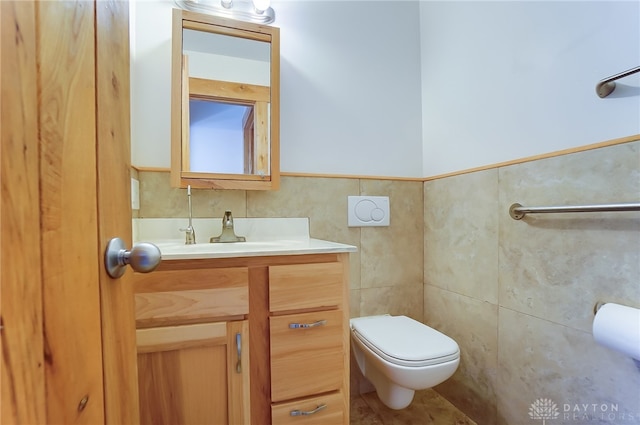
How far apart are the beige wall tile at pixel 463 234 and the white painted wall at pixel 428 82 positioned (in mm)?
107

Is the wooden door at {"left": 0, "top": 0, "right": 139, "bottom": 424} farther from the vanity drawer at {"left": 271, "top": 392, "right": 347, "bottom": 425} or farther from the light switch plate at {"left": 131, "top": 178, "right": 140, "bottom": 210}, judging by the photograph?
the light switch plate at {"left": 131, "top": 178, "right": 140, "bottom": 210}

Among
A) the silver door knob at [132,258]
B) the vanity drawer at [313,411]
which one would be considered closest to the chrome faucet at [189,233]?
the vanity drawer at [313,411]

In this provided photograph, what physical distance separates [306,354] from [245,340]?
0.68ft

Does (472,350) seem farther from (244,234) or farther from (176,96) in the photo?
(176,96)

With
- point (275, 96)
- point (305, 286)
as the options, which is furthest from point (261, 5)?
point (305, 286)

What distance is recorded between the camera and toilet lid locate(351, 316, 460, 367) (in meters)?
1.04

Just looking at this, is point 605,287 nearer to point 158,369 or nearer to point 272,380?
point 272,380

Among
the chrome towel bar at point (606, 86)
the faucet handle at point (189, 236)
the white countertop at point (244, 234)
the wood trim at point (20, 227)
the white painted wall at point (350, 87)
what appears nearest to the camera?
the wood trim at point (20, 227)

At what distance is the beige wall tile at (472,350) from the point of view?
1253 mm

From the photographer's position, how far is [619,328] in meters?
0.76

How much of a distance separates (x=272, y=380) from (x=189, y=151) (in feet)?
3.17

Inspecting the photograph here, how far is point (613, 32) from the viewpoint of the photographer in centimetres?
88

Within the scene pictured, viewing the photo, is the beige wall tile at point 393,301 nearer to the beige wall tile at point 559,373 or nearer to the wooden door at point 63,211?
the beige wall tile at point 559,373

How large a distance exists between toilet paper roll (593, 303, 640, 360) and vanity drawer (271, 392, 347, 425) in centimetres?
79
